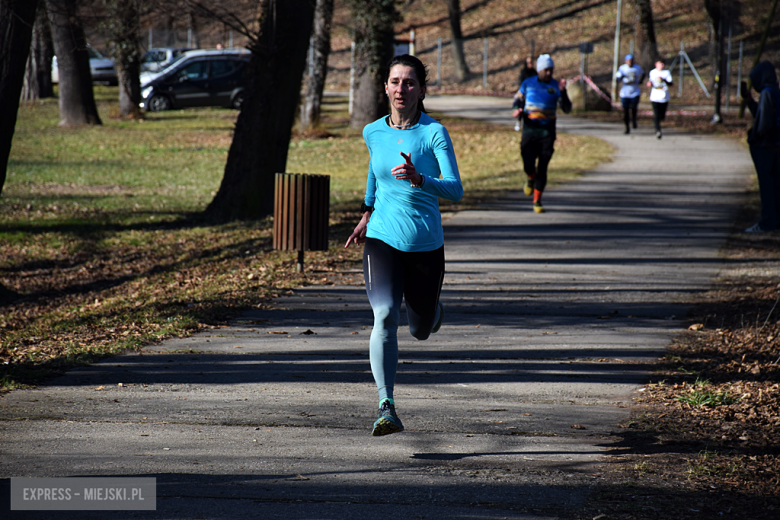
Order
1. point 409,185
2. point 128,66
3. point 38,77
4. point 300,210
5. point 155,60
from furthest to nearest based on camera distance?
1. point 38,77
2. point 155,60
3. point 128,66
4. point 300,210
5. point 409,185

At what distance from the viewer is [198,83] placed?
113 ft

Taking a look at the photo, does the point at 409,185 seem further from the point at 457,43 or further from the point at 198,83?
the point at 457,43

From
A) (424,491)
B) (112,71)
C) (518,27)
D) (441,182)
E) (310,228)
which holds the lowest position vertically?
(424,491)

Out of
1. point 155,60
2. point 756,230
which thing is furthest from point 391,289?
point 155,60

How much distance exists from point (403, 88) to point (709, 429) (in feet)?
8.22

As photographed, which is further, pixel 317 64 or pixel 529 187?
pixel 317 64

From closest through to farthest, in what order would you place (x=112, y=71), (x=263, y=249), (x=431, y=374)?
(x=431, y=374)
(x=263, y=249)
(x=112, y=71)

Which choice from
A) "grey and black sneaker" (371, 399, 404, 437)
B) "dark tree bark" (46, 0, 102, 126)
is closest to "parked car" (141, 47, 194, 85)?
"dark tree bark" (46, 0, 102, 126)

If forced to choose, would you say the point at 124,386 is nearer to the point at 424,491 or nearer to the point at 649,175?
the point at 424,491

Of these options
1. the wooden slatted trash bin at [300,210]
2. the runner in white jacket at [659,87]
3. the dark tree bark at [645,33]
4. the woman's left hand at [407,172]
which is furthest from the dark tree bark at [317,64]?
the woman's left hand at [407,172]

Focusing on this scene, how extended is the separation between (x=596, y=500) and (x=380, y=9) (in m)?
21.8

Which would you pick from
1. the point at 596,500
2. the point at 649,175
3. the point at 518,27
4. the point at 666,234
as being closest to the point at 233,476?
the point at 596,500

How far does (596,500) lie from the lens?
3.84 m

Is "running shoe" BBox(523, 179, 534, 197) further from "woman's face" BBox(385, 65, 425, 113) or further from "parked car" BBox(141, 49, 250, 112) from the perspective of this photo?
"parked car" BBox(141, 49, 250, 112)
